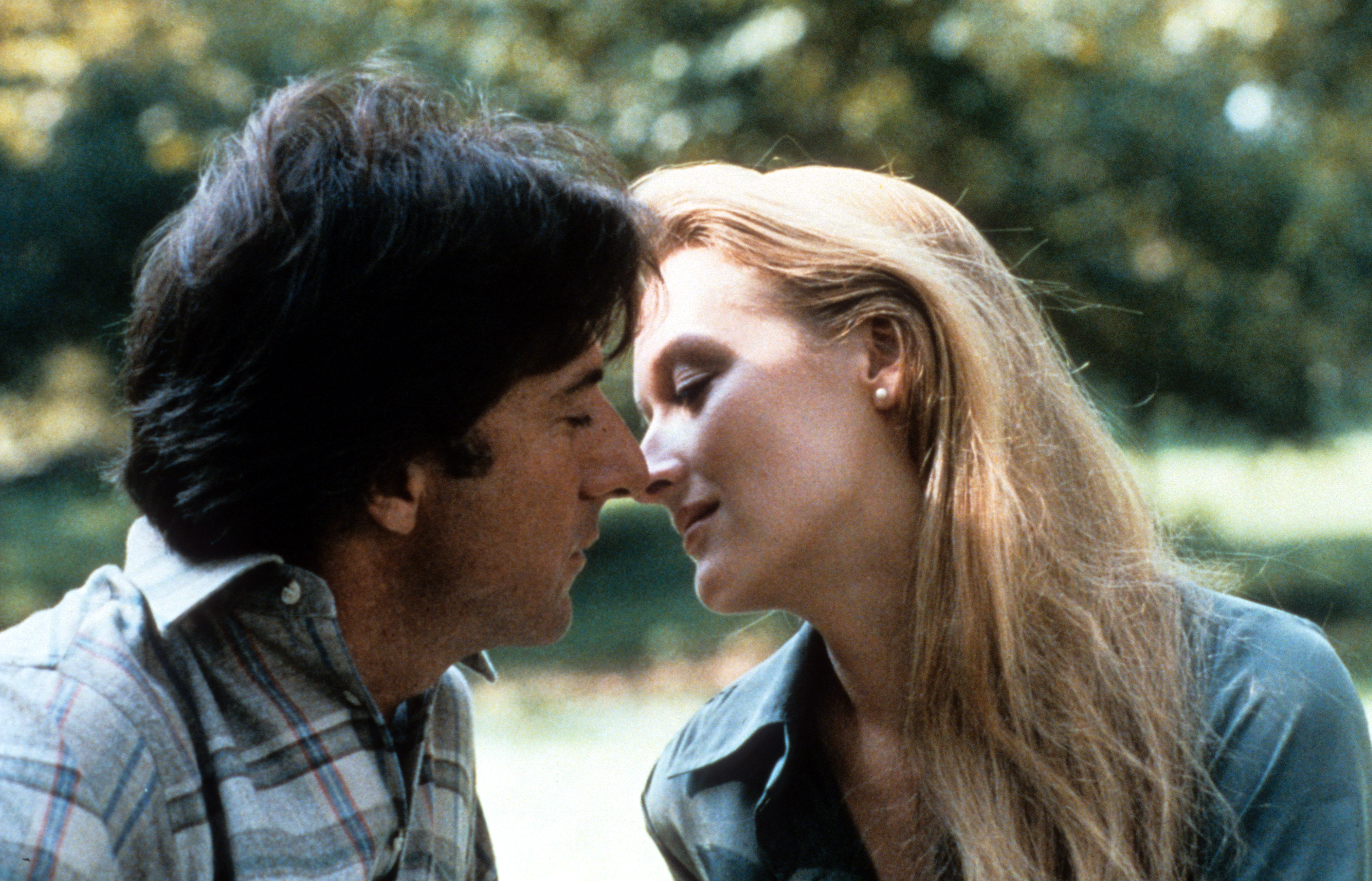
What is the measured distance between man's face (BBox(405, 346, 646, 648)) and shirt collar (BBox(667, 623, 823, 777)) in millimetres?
459

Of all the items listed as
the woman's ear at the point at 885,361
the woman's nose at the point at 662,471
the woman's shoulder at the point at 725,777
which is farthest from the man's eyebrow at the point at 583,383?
the woman's shoulder at the point at 725,777

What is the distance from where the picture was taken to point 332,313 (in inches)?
75.4

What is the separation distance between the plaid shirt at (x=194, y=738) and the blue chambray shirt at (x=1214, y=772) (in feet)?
1.87

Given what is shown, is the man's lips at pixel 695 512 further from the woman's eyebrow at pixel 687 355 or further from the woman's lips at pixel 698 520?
the woman's eyebrow at pixel 687 355

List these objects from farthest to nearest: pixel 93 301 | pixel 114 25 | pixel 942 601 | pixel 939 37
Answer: pixel 93 301, pixel 114 25, pixel 939 37, pixel 942 601

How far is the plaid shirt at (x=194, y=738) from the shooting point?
161cm

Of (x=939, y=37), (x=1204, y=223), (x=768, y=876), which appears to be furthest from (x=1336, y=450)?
(x=768, y=876)

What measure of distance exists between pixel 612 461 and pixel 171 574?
678mm

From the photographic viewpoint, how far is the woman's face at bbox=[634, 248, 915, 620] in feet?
7.64

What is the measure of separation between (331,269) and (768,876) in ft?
4.03

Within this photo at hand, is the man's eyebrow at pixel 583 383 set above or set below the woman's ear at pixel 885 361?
above

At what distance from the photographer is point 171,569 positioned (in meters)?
1.92

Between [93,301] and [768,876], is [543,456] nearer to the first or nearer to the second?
[768,876]

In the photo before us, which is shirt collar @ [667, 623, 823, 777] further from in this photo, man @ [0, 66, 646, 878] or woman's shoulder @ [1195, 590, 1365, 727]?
woman's shoulder @ [1195, 590, 1365, 727]
